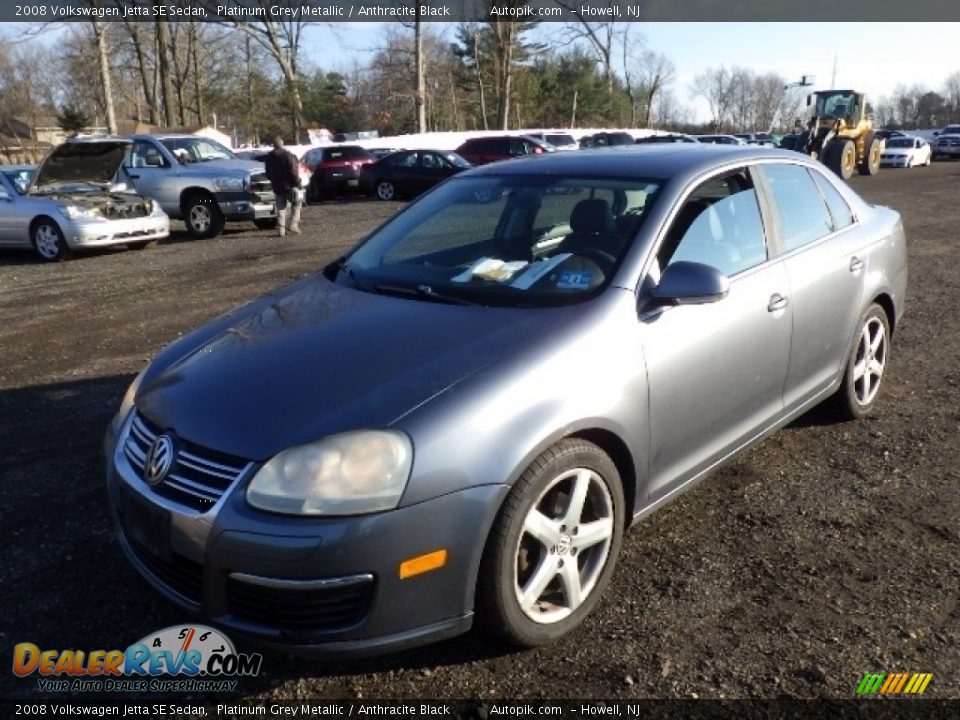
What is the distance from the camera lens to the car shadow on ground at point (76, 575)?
9.07 feet

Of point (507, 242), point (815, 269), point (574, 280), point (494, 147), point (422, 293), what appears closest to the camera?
point (574, 280)

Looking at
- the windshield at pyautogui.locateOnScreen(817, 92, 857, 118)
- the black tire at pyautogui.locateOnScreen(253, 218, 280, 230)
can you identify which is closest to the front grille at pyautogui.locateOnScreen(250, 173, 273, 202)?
the black tire at pyautogui.locateOnScreen(253, 218, 280, 230)

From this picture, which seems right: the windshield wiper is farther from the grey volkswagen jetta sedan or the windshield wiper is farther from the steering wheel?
the steering wheel

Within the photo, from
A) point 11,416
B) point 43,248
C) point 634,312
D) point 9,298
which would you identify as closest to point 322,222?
point 43,248

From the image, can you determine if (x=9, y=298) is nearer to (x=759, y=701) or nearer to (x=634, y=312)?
(x=634, y=312)

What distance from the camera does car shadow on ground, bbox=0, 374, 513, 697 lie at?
2766 millimetres

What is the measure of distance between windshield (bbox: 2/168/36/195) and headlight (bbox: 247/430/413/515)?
39.6 ft

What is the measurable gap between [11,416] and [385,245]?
2897 millimetres

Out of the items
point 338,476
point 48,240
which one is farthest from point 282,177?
point 338,476

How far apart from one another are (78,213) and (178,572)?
10.9 meters

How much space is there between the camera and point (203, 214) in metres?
14.4

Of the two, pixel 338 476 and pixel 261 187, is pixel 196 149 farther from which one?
pixel 338 476

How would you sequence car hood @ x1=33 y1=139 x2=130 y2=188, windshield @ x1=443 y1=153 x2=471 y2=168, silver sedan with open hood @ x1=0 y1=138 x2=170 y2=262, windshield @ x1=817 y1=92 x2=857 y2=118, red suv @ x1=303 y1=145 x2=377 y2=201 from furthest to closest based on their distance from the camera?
1. windshield @ x1=817 y1=92 x2=857 y2=118
2. red suv @ x1=303 y1=145 x2=377 y2=201
3. windshield @ x1=443 y1=153 x2=471 y2=168
4. car hood @ x1=33 y1=139 x2=130 y2=188
5. silver sedan with open hood @ x1=0 y1=138 x2=170 y2=262

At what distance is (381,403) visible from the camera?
255cm
